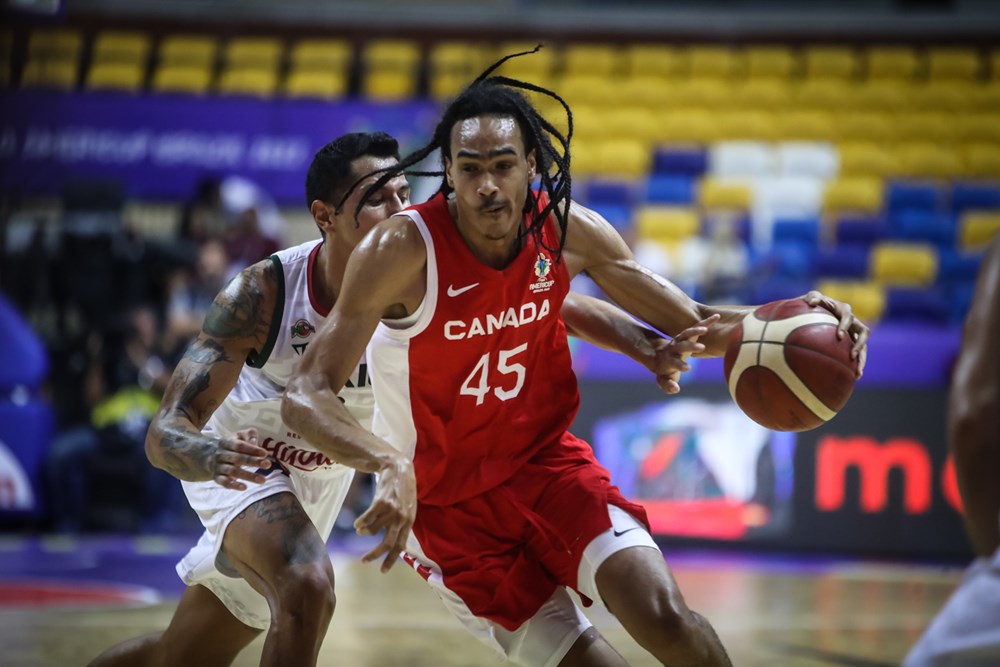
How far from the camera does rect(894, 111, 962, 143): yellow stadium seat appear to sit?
1417 centimetres

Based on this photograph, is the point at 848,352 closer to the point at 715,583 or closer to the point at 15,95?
the point at 715,583

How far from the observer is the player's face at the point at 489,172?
354cm

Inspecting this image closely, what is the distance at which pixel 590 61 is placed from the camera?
15016 mm

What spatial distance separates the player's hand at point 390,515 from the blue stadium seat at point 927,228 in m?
11.1

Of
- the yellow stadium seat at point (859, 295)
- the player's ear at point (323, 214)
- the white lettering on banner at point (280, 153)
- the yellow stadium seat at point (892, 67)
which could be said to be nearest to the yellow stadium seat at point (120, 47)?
the white lettering on banner at point (280, 153)

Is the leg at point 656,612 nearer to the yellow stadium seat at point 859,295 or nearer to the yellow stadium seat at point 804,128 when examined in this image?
the yellow stadium seat at point 859,295

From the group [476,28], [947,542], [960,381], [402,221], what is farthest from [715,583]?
[476,28]

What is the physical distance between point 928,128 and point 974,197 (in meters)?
1.29

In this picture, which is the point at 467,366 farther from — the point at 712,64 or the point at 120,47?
the point at 120,47

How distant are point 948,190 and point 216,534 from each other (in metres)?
11.7

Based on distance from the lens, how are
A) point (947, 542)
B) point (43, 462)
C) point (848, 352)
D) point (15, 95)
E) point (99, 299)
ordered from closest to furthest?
point (848, 352) → point (947, 542) → point (43, 462) → point (99, 299) → point (15, 95)

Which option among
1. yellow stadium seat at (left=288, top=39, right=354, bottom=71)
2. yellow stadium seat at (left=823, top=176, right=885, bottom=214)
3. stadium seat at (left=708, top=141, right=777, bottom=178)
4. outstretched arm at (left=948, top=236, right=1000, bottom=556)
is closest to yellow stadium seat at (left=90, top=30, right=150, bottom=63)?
yellow stadium seat at (left=288, top=39, right=354, bottom=71)

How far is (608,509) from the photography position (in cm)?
360

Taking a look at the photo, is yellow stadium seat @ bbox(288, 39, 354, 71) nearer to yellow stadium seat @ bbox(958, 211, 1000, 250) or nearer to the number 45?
yellow stadium seat @ bbox(958, 211, 1000, 250)
